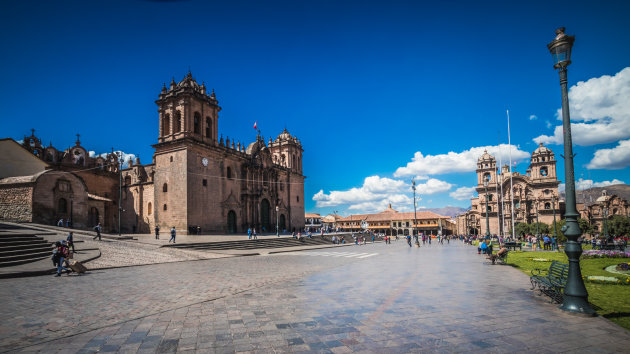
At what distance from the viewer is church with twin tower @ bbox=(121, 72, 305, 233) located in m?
32.5

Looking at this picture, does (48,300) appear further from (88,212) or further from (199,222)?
(88,212)

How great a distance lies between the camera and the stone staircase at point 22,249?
42.7 ft

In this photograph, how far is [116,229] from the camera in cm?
3900

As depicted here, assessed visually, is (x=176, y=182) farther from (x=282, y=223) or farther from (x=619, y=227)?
(x=619, y=227)

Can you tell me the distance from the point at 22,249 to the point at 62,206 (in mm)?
15449

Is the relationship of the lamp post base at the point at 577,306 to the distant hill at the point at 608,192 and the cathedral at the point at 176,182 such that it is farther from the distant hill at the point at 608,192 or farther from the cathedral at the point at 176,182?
the distant hill at the point at 608,192

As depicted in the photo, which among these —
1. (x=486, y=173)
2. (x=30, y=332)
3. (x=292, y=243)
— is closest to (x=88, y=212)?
(x=292, y=243)

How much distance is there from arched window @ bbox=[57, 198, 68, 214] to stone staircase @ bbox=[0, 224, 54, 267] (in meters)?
11.6

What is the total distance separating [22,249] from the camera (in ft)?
48.5

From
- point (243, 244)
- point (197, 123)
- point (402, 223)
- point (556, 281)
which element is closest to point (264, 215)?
point (197, 123)

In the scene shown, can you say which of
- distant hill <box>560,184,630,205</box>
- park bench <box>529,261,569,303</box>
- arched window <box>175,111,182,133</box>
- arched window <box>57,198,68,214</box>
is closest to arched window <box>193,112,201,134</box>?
arched window <box>175,111,182,133</box>

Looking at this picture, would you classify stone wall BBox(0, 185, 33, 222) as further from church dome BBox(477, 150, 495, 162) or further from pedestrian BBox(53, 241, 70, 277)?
church dome BBox(477, 150, 495, 162)

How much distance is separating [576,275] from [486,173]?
7254 cm

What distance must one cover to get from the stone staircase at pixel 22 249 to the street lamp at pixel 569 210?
60.3 ft
